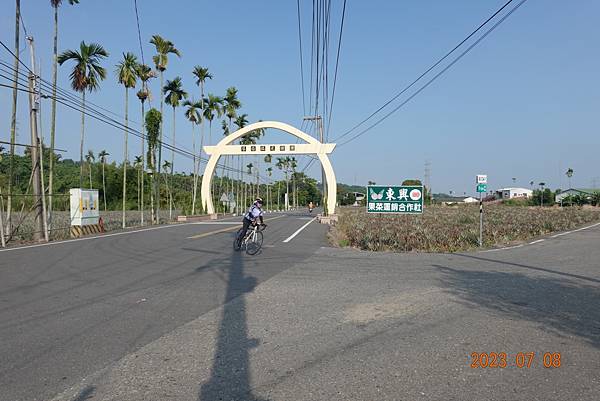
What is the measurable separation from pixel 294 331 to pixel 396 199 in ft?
53.6

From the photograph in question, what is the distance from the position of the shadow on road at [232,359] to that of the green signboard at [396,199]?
46.9ft

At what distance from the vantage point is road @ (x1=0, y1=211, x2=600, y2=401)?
4.04 metres

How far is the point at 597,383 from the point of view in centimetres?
404

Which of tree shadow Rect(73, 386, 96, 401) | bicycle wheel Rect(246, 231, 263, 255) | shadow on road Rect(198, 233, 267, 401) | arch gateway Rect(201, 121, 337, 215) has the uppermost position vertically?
arch gateway Rect(201, 121, 337, 215)

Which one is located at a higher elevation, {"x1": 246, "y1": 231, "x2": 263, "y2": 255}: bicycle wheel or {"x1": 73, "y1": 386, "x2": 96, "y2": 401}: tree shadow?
{"x1": 246, "y1": 231, "x2": 263, "y2": 255}: bicycle wheel

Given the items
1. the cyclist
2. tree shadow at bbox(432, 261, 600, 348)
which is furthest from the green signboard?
tree shadow at bbox(432, 261, 600, 348)

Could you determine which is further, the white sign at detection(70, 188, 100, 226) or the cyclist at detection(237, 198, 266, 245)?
the white sign at detection(70, 188, 100, 226)

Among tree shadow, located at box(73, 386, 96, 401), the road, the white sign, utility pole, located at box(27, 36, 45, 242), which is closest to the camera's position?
tree shadow, located at box(73, 386, 96, 401)

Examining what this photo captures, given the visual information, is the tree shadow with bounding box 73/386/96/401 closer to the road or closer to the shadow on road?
the road

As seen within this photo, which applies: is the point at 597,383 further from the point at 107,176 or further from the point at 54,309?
the point at 107,176

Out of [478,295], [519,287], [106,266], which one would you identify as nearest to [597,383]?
[478,295]

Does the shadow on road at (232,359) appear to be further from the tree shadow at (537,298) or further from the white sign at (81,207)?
the white sign at (81,207)

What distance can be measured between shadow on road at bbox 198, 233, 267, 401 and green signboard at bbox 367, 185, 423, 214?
14.3 m

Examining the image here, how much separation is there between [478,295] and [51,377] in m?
6.50
